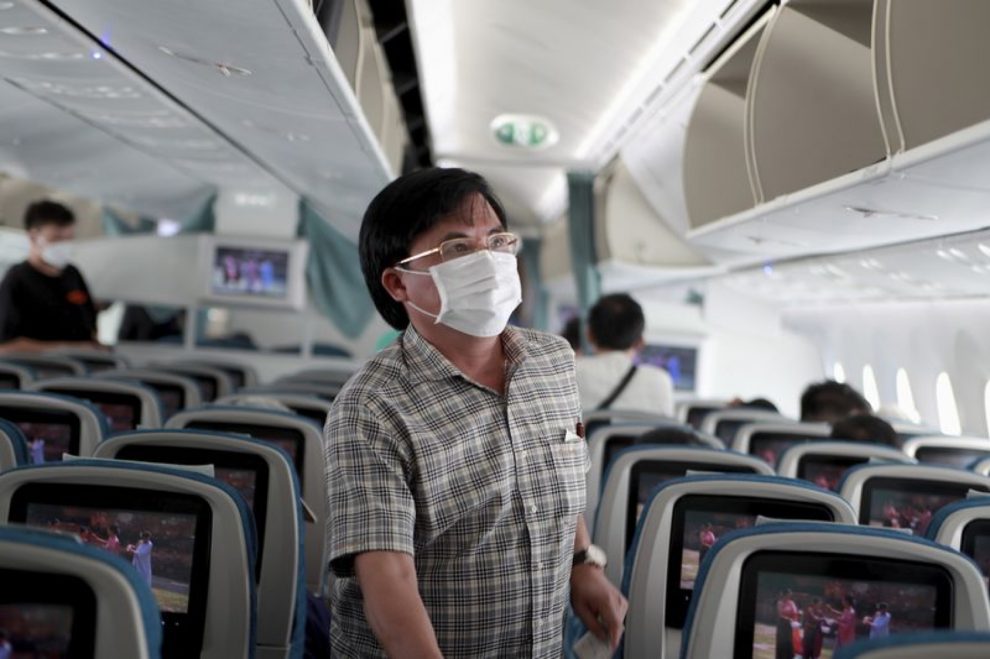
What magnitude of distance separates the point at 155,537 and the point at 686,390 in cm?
1032

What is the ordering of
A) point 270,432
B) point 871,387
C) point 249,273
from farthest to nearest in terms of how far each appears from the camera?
1. point 249,273
2. point 871,387
3. point 270,432

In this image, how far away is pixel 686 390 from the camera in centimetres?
1257

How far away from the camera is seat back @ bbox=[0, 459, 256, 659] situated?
258 centimetres

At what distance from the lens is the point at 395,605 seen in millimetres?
2039

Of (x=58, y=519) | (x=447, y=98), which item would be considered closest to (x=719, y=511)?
(x=58, y=519)

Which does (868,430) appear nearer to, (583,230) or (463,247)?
(463,247)

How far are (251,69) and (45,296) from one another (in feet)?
16.7

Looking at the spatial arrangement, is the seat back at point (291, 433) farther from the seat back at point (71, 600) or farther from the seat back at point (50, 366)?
the seat back at point (50, 366)

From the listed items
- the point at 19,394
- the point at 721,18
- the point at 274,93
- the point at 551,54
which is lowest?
the point at 19,394

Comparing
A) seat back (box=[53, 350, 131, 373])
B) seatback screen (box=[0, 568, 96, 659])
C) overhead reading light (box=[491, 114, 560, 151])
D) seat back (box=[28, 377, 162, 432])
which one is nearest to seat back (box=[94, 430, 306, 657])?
seatback screen (box=[0, 568, 96, 659])

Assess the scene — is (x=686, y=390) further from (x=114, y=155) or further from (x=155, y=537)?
(x=155, y=537)

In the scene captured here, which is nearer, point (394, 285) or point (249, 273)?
point (394, 285)

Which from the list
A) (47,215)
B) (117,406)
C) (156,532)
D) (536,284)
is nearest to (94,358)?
(47,215)

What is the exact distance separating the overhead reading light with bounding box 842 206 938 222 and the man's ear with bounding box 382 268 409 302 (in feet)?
10.9
